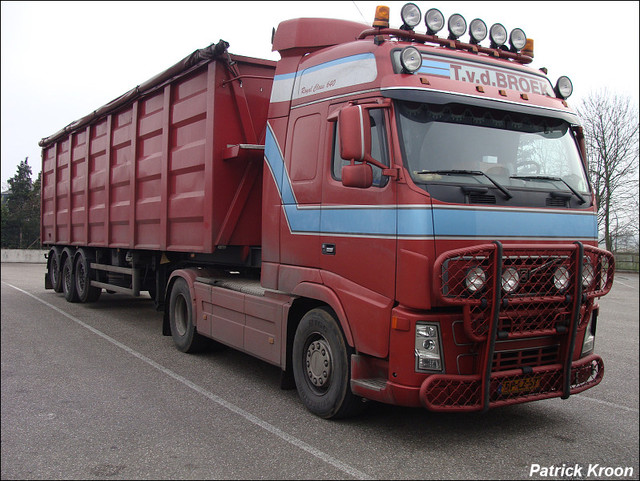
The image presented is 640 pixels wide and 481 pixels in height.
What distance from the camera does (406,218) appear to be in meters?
4.18

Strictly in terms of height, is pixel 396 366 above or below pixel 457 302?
below

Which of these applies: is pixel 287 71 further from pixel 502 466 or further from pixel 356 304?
pixel 502 466

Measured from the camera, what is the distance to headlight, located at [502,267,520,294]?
13.5ft

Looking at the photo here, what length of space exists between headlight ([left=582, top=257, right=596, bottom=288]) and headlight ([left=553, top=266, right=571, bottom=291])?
24 centimetres

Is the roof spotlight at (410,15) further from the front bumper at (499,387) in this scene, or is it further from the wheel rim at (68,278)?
the wheel rim at (68,278)

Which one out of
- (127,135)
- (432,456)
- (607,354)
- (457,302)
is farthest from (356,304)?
(127,135)

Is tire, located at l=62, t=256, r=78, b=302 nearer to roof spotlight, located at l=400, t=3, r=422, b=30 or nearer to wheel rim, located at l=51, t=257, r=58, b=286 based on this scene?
wheel rim, located at l=51, t=257, r=58, b=286

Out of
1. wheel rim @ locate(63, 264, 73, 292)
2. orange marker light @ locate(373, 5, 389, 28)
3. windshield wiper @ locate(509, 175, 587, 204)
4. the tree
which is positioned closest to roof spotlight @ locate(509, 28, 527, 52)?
orange marker light @ locate(373, 5, 389, 28)

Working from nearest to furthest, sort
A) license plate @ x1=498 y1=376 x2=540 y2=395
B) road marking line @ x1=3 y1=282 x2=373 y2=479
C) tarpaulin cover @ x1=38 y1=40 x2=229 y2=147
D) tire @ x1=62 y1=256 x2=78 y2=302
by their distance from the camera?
road marking line @ x1=3 y1=282 x2=373 y2=479
license plate @ x1=498 y1=376 x2=540 y2=395
tarpaulin cover @ x1=38 y1=40 x2=229 y2=147
tire @ x1=62 y1=256 x2=78 y2=302

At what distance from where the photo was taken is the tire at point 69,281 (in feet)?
41.0

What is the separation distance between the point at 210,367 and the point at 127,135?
4.44m

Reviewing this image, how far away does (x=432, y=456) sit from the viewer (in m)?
4.14

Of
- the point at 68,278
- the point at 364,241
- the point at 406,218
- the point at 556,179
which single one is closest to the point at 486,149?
the point at 556,179

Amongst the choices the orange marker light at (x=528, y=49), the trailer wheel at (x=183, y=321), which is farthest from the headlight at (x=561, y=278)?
the trailer wheel at (x=183, y=321)
